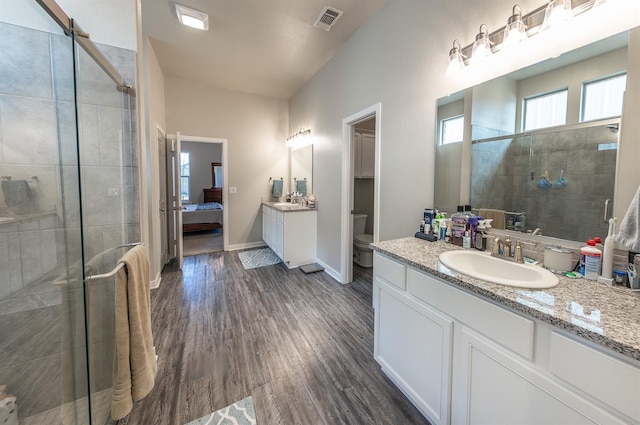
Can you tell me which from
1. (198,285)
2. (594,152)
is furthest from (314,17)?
(198,285)

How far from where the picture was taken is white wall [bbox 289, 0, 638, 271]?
1.48 meters

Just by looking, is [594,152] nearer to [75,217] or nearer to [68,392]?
[75,217]

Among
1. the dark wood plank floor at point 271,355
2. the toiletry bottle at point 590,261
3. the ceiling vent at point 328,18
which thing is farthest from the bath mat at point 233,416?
the ceiling vent at point 328,18

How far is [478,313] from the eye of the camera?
3.53ft

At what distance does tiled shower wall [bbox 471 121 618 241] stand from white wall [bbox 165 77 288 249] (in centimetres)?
400

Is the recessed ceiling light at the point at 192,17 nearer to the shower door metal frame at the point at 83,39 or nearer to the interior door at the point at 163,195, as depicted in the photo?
the shower door metal frame at the point at 83,39

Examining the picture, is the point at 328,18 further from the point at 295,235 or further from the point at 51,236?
the point at 51,236

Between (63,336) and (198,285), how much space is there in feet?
6.47

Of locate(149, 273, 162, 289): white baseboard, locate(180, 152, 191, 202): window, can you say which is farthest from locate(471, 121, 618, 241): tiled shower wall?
locate(180, 152, 191, 202): window

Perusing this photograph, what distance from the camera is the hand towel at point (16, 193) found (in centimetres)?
115

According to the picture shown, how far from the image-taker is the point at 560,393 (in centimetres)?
82

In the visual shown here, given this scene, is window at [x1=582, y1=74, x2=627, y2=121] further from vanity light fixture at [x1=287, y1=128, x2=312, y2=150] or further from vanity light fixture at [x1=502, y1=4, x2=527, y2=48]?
Result: vanity light fixture at [x1=287, y1=128, x2=312, y2=150]

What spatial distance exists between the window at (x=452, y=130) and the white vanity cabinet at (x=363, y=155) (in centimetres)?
191

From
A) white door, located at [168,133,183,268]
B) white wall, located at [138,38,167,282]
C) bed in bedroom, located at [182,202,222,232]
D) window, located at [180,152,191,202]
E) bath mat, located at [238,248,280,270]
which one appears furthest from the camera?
window, located at [180,152,191,202]
